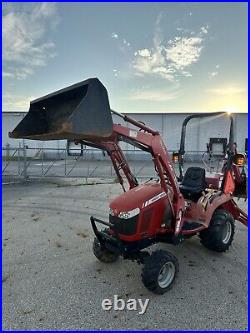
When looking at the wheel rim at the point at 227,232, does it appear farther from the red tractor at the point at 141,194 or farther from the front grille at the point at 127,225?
the front grille at the point at 127,225

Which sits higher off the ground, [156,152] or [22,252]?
[156,152]

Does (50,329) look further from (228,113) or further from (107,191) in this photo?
(107,191)

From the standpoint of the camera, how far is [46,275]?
3.92m

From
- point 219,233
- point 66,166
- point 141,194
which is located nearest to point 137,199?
point 141,194

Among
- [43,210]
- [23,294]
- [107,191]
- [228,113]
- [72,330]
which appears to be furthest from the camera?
[107,191]

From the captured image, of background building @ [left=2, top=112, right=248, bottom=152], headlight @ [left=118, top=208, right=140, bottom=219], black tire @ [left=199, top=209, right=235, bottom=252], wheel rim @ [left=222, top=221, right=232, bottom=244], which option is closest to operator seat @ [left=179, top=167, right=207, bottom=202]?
black tire @ [left=199, top=209, right=235, bottom=252]

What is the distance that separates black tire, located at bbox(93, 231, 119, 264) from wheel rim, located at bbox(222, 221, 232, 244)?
1886 millimetres

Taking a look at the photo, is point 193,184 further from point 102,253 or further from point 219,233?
point 102,253

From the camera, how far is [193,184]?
15.4ft

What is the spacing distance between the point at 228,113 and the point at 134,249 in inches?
103

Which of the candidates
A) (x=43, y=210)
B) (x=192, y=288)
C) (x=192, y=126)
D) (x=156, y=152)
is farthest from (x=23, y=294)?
(x=192, y=126)

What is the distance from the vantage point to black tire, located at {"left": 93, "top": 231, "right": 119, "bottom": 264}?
412cm

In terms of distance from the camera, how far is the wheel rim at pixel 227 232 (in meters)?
4.57

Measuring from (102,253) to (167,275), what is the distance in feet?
3.50
